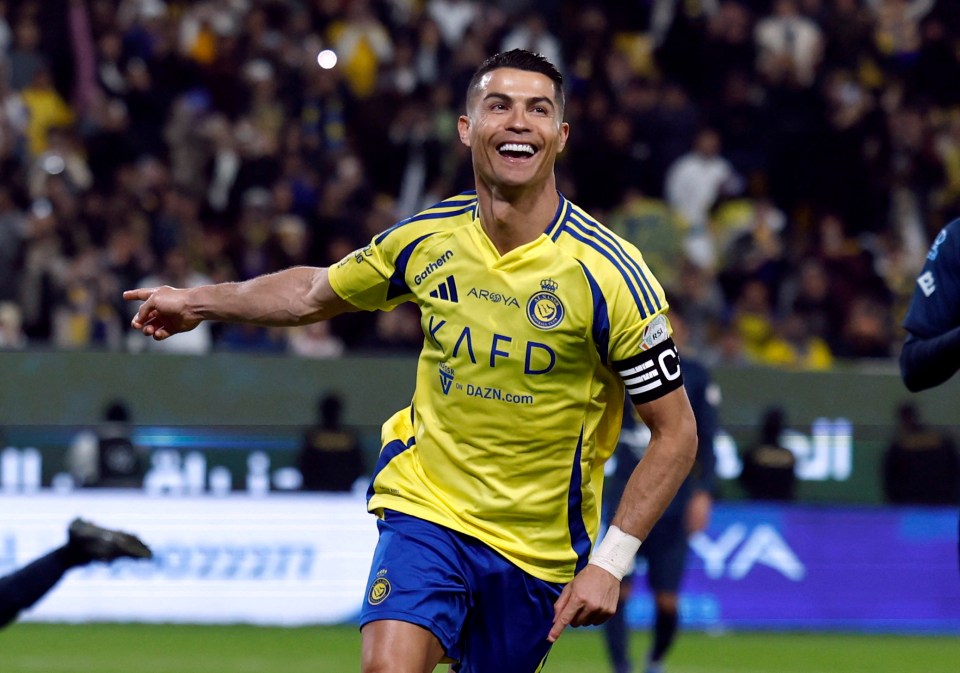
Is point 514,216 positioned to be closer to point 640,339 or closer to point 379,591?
point 640,339

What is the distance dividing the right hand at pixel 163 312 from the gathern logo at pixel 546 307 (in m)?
1.12

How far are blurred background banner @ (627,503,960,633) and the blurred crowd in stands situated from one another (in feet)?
7.30

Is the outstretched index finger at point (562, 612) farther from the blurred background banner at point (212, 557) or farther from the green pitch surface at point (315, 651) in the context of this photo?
the blurred background banner at point (212, 557)

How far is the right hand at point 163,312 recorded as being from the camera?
5.88 metres

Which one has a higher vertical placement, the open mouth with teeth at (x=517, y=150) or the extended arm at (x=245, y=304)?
the open mouth with teeth at (x=517, y=150)

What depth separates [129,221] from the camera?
51.4ft

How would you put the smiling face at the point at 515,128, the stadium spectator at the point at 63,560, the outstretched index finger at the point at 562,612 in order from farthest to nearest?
the stadium spectator at the point at 63,560 < the smiling face at the point at 515,128 < the outstretched index finger at the point at 562,612

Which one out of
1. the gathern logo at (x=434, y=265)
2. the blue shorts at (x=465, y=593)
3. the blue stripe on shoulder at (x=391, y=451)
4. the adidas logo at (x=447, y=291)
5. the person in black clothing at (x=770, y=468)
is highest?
the gathern logo at (x=434, y=265)

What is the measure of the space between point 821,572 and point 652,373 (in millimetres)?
9093

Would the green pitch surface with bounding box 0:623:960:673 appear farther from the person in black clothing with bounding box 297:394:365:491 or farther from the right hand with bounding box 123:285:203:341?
the right hand with bounding box 123:285:203:341

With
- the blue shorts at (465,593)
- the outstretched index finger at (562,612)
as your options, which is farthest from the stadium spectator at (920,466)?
the outstretched index finger at (562,612)

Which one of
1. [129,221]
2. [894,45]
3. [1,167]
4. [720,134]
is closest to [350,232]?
[129,221]

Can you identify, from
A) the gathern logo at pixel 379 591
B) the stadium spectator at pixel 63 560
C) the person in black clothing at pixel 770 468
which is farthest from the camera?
the person in black clothing at pixel 770 468

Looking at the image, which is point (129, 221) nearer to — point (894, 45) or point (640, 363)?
point (894, 45)
